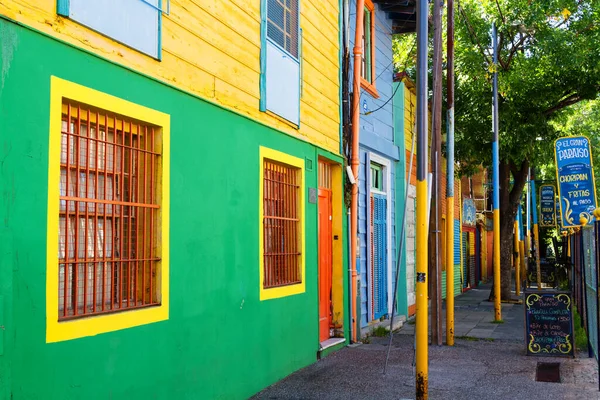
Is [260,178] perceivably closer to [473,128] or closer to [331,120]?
[331,120]

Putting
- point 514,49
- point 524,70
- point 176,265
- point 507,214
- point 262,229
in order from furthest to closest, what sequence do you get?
1. point 507,214
2. point 514,49
3. point 524,70
4. point 262,229
5. point 176,265

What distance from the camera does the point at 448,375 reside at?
8.76 m

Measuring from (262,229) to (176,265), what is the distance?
2039 millimetres

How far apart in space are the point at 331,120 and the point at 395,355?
12.2ft

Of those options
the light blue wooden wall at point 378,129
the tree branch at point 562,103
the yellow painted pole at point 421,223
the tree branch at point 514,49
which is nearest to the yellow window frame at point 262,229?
the yellow painted pole at point 421,223

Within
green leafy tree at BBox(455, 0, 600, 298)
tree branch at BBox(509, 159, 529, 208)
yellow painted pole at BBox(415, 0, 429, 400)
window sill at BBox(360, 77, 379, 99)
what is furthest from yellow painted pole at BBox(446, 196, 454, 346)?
tree branch at BBox(509, 159, 529, 208)

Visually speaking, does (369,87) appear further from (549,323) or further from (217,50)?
(217,50)

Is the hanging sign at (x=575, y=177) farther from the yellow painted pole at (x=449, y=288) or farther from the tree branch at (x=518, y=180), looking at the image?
the tree branch at (x=518, y=180)

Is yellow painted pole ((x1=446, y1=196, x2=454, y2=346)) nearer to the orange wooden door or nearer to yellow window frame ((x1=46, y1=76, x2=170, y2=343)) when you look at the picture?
the orange wooden door

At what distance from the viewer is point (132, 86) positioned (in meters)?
5.59

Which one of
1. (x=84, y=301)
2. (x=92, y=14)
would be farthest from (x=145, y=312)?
(x=92, y=14)

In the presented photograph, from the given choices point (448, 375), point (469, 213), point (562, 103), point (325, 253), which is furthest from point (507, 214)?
point (448, 375)

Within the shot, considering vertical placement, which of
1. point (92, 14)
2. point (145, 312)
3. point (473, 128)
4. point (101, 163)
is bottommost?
point (145, 312)

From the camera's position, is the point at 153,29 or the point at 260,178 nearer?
the point at 153,29
